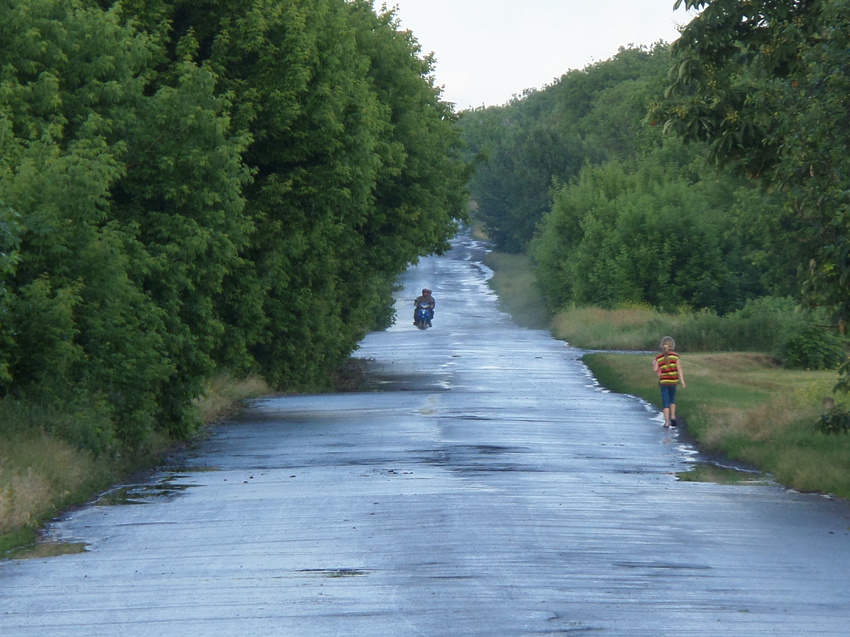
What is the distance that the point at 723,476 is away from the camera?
56.2 feet

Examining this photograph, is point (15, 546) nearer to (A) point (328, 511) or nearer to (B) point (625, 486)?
(A) point (328, 511)

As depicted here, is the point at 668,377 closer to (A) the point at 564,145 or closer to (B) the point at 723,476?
(B) the point at 723,476

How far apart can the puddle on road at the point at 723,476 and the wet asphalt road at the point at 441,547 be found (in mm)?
271

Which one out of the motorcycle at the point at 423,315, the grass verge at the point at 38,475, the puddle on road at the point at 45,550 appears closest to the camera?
the puddle on road at the point at 45,550

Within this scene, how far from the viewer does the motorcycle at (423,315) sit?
6338 centimetres

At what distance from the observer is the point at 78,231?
1630 cm

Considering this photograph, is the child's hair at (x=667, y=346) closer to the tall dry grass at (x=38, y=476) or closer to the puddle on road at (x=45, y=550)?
the tall dry grass at (x=38, y=476)

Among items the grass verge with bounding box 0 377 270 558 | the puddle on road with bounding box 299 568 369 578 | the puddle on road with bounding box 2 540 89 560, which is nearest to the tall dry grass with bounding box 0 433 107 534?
the grass verge with bounding box 0 377 270 558

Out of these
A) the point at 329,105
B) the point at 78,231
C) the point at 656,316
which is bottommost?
the point at 656,316

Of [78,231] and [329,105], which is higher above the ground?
[329,105]

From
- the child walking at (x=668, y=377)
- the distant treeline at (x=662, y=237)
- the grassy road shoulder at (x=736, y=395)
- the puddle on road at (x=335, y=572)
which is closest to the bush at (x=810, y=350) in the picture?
the grassy road shoulder at (x=736, y=395)

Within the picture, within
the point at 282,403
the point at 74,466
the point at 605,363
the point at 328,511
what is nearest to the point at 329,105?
the point at 282,403

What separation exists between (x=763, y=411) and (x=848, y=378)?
657 centimetres

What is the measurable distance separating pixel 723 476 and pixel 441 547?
6858 mm
